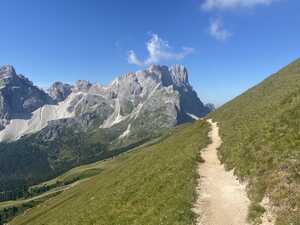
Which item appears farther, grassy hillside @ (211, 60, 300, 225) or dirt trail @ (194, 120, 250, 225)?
dirt trail @ (194, 120, 250, 225)

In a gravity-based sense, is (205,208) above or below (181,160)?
below

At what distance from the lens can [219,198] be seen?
28719 millimetres

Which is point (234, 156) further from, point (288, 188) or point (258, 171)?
point (288, 188)

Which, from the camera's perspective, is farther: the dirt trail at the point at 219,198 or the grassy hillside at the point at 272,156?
the dirt trail at the point at 219,198

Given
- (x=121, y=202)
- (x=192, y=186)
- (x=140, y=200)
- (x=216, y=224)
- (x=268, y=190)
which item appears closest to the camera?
(x=216, y=224)

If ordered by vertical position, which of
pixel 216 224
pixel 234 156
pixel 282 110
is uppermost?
pixel 282 110

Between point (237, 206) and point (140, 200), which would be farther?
point (140, 200)

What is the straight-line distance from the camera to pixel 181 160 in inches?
1678

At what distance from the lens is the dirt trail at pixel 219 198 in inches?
981

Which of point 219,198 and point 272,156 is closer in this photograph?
point 219,198

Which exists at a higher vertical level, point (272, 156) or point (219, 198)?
point (272, 156)

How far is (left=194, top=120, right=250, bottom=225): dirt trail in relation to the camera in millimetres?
24922

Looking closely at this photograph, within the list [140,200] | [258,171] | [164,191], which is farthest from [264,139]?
[140,200]

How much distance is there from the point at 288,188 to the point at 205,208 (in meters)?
6.43
